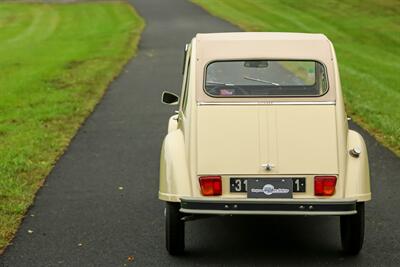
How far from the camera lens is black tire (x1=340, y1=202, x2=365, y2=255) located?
656 centimetres

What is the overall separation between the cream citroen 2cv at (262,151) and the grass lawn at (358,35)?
4146mm

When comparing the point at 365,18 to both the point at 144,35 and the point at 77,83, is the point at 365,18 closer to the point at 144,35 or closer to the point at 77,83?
the point at 144,35

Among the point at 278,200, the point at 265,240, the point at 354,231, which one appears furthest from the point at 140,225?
the point at 354,231

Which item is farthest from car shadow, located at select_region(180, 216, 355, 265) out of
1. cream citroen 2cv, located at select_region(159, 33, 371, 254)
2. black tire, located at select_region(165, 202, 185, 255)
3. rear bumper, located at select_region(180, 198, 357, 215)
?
rear bumper, located at select_region(180, 198, 357, 215)

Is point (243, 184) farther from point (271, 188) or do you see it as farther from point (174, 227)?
point (174, 227)

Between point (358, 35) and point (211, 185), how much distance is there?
1055 inches

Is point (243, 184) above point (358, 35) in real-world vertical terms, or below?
above

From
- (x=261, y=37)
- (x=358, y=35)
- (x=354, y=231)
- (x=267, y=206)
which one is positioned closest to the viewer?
(x=267, y=206)

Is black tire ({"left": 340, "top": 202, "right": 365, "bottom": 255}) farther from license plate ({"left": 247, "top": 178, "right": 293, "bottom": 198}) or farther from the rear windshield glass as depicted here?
the rear windshield glass

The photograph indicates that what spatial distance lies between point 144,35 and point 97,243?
2388 centimetres

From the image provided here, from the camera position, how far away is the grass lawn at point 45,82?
9.62 meters

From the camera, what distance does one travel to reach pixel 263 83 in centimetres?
784

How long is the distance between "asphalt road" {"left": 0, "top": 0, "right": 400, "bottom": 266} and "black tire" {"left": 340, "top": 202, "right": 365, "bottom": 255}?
0.09 meters

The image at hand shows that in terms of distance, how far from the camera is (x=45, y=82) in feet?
60.3
